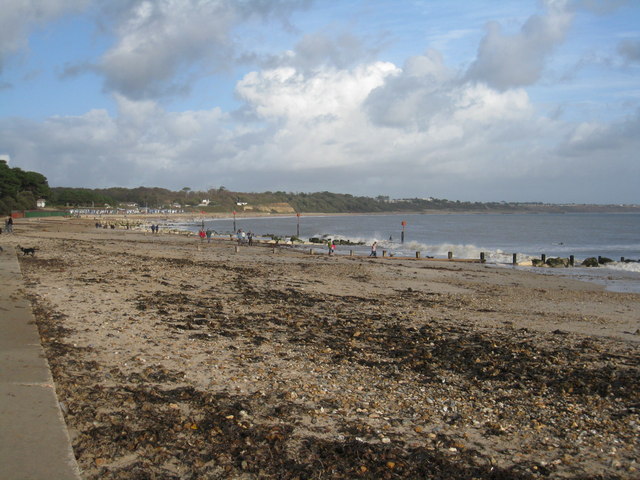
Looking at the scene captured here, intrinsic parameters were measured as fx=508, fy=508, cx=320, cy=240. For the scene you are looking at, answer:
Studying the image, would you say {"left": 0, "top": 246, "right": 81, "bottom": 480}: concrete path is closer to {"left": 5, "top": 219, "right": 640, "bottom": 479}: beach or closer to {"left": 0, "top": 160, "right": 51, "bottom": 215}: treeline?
{"left": 5, "top": 219, "right": 640, "bottom": 479}: beach

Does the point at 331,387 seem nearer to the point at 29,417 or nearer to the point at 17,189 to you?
the point at 29,417

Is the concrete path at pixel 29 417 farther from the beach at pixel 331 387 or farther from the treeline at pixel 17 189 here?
the treeline at pixel 17 189

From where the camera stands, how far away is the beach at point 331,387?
4.59m

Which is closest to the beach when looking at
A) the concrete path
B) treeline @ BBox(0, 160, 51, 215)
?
the concrete path

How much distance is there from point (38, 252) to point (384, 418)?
22.5 meters

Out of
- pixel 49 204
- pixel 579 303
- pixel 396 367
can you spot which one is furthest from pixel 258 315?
pixel 49 204

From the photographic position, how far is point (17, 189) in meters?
86.4

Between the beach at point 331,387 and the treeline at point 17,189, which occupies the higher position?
the treeline at point 17,189

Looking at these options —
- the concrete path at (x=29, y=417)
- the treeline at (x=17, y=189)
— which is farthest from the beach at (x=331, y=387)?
the treeline at (x=17, y=189)

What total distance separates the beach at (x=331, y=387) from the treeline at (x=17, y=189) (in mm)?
71390

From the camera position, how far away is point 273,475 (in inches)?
168

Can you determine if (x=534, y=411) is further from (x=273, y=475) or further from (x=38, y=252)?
(x=38, y=252)

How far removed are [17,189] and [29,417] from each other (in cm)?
9597

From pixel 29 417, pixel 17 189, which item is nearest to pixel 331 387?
pixel 29 417
